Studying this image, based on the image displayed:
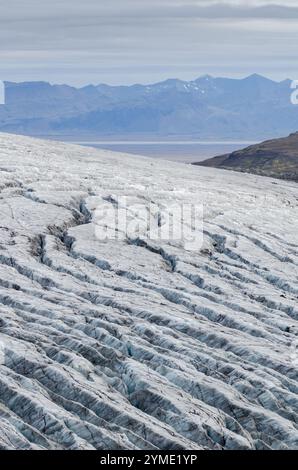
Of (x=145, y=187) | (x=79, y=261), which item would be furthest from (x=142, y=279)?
(x=145, y=187)

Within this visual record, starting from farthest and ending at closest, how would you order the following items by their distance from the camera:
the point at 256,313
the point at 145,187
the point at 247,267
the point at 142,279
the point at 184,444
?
the point at 145,187
the point at 247,267
the point at 142,279
the point at 256,313
the point at 184,444

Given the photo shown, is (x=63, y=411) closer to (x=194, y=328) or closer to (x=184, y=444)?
(x=184, y=444)

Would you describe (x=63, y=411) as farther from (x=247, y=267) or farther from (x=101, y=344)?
(x=247, y=267)

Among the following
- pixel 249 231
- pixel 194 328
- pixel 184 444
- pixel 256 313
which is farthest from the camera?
pixel 249 231

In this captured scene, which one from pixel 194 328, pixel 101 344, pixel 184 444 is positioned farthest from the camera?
pixel 194 328

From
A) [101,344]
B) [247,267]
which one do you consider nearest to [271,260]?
[247,267]

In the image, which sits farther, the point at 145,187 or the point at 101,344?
the point at 145,187
